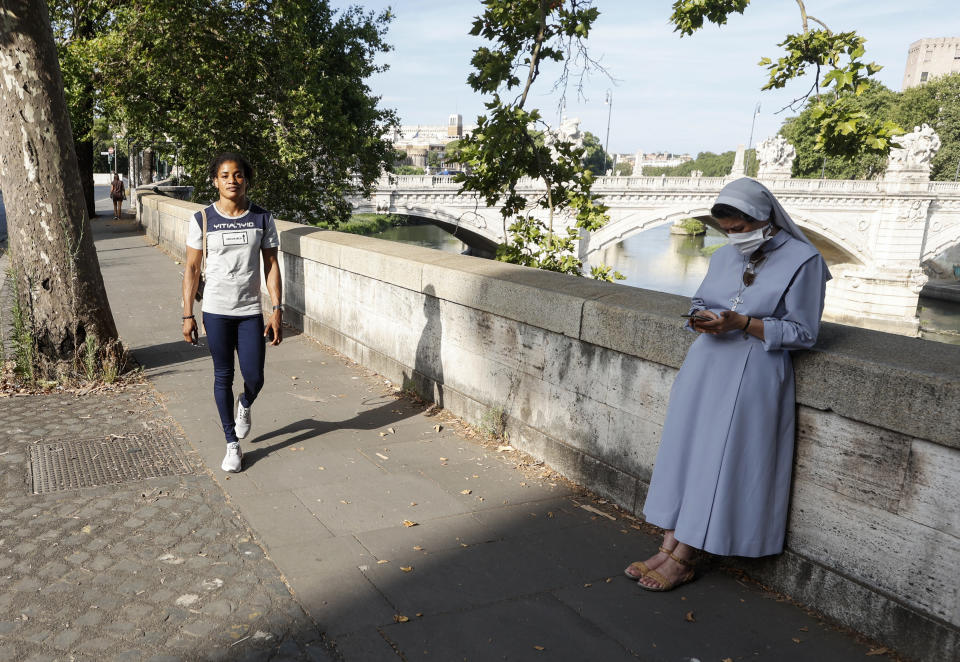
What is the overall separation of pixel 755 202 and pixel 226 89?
1294 centimetres

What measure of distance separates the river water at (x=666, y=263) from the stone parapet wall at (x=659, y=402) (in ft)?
88.2

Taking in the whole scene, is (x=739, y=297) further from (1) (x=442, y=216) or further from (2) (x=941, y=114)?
(2) (x=941, y=114)

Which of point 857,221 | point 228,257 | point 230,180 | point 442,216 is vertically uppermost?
point 230,180

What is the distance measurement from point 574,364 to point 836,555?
1631 mm

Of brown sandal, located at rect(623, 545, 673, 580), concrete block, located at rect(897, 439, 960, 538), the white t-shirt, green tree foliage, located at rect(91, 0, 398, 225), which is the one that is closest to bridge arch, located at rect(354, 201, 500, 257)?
green tree foliage, located at rect(91, 0, 398, 225)

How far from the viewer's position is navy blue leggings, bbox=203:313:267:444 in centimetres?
427

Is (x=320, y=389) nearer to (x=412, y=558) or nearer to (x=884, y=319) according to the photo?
(x=412, y=558)

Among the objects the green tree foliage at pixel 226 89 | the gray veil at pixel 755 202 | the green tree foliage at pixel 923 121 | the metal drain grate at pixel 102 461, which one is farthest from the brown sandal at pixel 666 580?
the green tree foliage at pixel 923 121

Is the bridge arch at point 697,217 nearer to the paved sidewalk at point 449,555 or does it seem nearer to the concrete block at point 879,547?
the paved sidewalk at point 449,555

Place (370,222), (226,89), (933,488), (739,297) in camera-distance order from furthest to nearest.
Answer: (370,222) < (226,89) < (739,297) < (933,488)

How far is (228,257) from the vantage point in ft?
13.8

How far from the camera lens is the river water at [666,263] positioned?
4347cm

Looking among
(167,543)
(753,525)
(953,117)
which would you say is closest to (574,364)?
(753,525)

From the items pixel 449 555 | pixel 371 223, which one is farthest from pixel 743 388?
→ pixel 371 223
